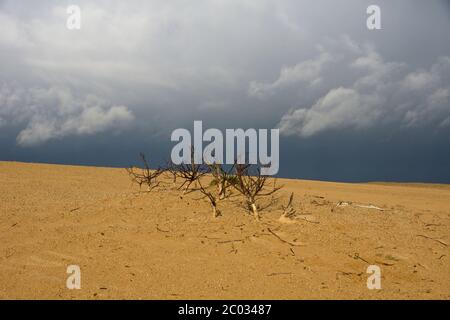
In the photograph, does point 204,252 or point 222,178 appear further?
point 222,178

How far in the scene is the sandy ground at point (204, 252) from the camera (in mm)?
5762

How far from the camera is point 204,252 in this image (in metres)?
6.89

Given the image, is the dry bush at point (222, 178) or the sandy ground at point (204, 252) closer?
the sandy ground at point (204, 252)

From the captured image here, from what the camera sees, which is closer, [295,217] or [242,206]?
[295,217]

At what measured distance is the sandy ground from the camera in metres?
5.76

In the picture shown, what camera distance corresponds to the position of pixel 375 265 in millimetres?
6723

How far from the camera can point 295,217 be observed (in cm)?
841

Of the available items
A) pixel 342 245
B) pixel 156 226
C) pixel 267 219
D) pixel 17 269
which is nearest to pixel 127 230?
pixel 156 226

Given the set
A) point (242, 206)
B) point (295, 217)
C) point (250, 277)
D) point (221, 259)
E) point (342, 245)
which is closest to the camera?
point (250, 277)

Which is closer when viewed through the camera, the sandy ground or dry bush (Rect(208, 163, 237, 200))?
the sandy ground
